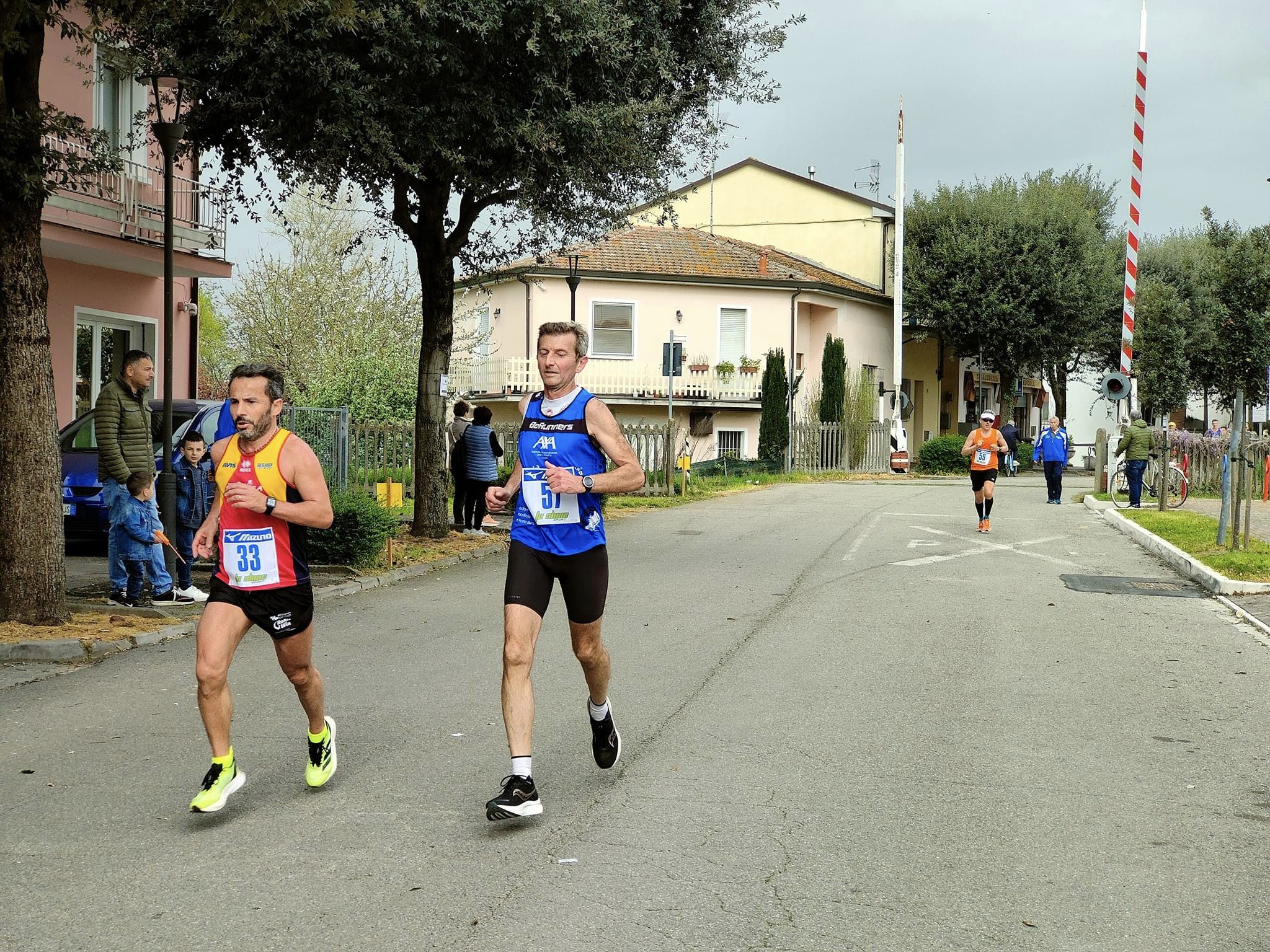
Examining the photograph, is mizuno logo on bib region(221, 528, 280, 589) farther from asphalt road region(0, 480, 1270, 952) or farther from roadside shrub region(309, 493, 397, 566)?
roadside shrub region(309, 493, 397, 566)

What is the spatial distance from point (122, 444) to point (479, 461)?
8028mm

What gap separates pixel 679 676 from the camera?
858 centimetres

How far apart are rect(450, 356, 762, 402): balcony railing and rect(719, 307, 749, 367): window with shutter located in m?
0.95

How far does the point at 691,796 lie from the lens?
5.74 meters

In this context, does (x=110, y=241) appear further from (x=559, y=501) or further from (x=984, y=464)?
(x=559, y=501)

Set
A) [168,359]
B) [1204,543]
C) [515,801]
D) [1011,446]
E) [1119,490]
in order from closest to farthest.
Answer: [515,801] → [168,359] → [1204,543] → [1119,490] → [1011,446]

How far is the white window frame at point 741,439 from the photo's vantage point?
41781mm

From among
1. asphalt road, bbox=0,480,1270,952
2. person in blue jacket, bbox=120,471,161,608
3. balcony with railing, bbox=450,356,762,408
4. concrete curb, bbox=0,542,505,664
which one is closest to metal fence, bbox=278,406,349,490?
person in blue jacket, bbox=120,471,161,608

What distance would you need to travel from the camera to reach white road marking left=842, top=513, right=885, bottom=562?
15991mm

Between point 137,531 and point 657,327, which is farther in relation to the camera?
point 657,327

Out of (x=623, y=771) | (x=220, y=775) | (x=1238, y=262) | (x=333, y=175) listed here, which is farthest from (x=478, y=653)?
(x=1238, y=262)

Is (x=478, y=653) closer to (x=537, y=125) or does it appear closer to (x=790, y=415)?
(x=537, y=125)

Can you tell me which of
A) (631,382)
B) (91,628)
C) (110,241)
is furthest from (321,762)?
(631,382)

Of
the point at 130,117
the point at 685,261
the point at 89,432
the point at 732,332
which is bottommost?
the point at 89,432
